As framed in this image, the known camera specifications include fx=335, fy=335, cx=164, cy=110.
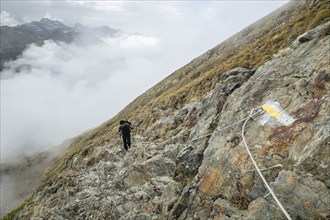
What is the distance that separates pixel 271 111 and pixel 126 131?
19.2 meters

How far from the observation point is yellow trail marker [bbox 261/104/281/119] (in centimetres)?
2232

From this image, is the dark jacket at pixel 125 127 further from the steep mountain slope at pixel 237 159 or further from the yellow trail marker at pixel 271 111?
the yellow trail marker at pixel 271 111

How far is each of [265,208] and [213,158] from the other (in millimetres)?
7097

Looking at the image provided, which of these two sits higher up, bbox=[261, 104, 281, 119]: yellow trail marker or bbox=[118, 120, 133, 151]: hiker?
bbox=[118, 120, 133, 151]: hiker

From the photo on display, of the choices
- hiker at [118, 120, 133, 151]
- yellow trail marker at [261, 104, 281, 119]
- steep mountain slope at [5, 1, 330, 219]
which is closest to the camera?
steep mountain slope at [5, 1, 330, 219]

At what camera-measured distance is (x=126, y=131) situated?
38219mm

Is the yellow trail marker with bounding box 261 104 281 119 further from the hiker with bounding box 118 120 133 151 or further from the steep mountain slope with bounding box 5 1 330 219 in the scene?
the hiker with bounding box 118 120 133 151

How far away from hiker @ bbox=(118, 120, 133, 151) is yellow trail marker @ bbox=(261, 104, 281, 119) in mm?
17061

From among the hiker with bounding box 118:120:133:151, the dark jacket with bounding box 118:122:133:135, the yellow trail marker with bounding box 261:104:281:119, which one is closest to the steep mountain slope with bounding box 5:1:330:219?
the yellow trail marker with bounding box 261:104:281:119

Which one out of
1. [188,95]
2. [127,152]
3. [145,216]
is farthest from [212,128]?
[188,95]

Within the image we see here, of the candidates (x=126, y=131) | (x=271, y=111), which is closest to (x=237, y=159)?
(x=271, y=111)

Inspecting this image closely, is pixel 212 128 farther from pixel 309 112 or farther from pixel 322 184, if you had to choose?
pixel 322 184

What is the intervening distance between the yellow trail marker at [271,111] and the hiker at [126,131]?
17061 millimetres

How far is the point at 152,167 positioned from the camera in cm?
3195
